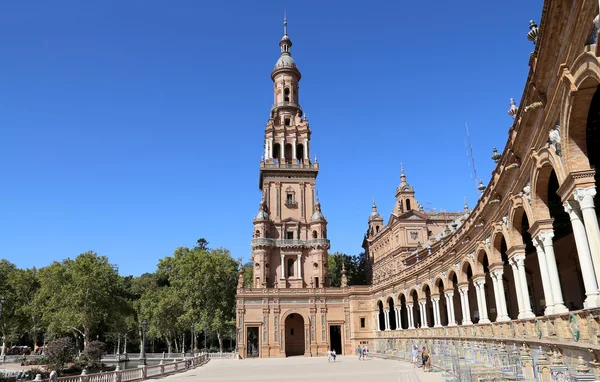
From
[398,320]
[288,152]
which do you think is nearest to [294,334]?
[398,320]

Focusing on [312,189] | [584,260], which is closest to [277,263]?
[312,189]

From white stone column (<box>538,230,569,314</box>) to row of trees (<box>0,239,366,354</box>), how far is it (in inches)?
1904

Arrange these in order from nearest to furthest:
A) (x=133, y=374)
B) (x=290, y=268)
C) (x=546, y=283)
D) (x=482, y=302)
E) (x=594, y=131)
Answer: (x=594, y=131)
(x=546, y=283)
(x=482, y=302)
(x=133, y=374)
(x=290, y=268)

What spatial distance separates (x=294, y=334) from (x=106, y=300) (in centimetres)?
2385

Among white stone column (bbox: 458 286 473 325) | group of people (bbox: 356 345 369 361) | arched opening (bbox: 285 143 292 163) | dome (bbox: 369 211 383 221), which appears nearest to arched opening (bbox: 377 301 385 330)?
group of people (bbox: 356 345 369 361)

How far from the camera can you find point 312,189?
207 feet

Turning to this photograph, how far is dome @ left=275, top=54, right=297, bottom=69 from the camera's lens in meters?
69.0

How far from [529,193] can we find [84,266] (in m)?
53.7

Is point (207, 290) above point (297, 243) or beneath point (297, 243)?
beneath

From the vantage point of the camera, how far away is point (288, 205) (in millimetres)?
61938

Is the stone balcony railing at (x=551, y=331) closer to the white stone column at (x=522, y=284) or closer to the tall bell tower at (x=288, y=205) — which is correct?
the white stone column at (x=522, y=284)

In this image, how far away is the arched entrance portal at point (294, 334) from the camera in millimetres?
55781

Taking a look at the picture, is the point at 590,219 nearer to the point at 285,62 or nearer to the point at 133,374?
the point at 133,374

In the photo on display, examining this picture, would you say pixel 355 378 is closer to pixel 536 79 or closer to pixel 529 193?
pixel 529 193
